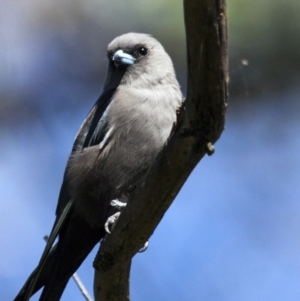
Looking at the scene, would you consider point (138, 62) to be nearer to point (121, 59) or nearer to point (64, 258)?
point (121, 59)

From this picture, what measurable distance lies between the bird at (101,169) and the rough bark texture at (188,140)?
1.95ft

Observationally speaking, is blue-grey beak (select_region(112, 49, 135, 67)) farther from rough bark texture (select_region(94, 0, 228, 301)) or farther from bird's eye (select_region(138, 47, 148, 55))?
rough bark texture (select_region(94, 0, 228, 301))

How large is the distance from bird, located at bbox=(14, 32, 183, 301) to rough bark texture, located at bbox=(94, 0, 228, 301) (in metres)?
0.59

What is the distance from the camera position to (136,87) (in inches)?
191

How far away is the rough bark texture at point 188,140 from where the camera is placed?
2.81 m

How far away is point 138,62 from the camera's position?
201 inches

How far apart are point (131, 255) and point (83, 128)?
144 centimetres

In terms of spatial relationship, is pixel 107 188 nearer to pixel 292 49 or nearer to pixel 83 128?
pixel 83 128

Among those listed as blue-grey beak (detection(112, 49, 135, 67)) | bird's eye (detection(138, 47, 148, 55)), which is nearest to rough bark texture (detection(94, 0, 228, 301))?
blue-grey beak (detection(112, 49, 135, 67))

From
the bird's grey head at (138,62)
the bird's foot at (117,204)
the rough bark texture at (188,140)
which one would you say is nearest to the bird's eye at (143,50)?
the bird's grey head at (138,62)

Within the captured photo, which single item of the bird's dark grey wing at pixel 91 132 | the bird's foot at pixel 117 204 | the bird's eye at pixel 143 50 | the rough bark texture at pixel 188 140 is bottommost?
the rough bark texture at pixel 188 140

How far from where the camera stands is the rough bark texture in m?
2.81

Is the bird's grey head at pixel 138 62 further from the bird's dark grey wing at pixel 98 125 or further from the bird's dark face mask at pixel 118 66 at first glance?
the bird's dark grey wing at pixel 98 125

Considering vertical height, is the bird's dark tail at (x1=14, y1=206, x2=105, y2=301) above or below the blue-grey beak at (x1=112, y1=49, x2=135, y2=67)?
below
